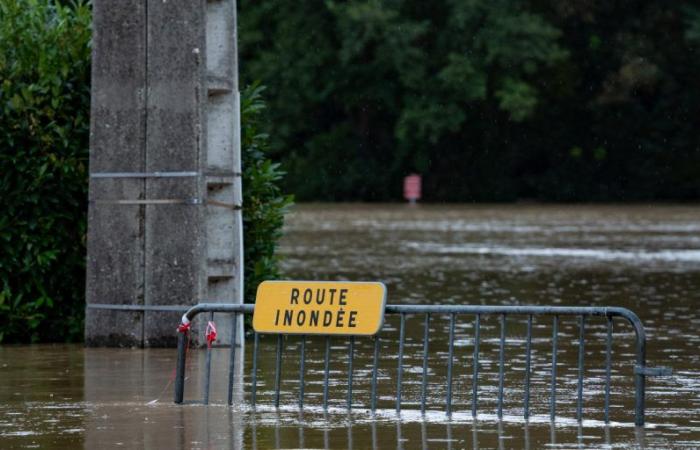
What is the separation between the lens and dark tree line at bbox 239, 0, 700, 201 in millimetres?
74375

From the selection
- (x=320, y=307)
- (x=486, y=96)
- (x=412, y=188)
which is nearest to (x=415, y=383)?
(x=320, y=307)

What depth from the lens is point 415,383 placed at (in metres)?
13.0

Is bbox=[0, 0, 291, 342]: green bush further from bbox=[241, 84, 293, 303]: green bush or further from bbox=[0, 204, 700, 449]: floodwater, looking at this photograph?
bbox=[241, 84, 293, 303]: green bush

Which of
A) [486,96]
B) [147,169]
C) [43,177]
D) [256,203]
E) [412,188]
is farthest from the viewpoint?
[486,96]

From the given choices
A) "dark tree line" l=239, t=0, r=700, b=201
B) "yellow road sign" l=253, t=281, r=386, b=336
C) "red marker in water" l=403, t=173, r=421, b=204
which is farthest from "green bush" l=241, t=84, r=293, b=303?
"dark tree line" l=239, t=0, r=700, b=201

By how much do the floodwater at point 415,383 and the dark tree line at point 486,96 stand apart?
46674 mm

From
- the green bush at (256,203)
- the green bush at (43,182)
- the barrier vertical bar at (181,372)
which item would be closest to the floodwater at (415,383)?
the barrier vertical bar at (181,372)

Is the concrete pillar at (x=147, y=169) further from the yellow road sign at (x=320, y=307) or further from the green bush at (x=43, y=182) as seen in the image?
the yellow road sign at (x=320, y=307)

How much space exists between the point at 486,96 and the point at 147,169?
201 feet

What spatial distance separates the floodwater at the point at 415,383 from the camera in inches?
396

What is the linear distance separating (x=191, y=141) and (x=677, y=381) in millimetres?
4612

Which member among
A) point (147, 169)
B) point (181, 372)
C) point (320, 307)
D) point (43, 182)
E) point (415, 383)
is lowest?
point (415, 383)

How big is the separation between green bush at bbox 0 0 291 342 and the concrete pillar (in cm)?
69

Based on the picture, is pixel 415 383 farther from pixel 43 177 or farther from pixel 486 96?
pixel 486 96
